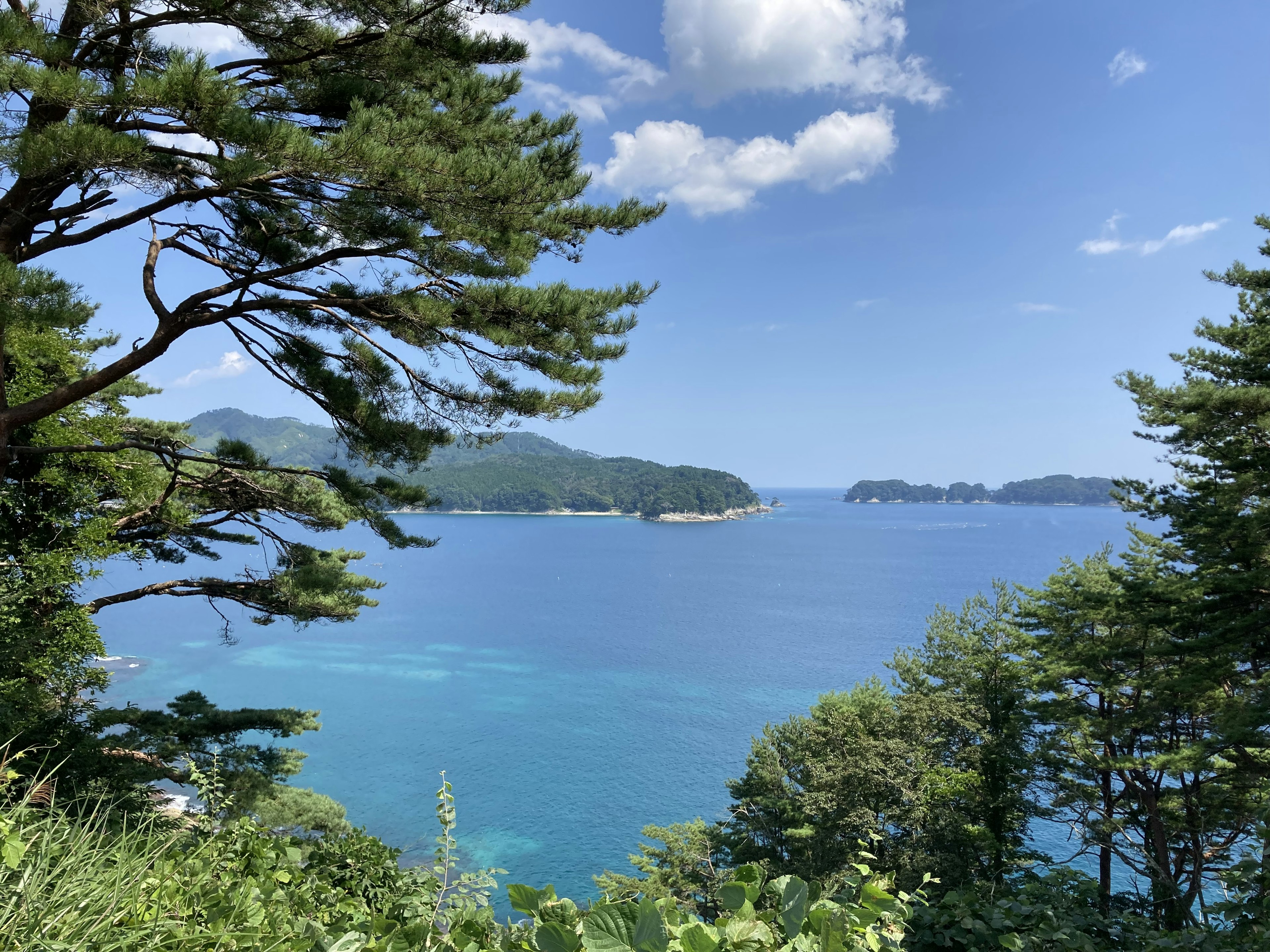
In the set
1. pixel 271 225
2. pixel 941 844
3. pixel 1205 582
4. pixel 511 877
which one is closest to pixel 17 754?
pixel 271 225

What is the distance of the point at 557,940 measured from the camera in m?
0.96

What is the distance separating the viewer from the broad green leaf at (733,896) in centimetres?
101

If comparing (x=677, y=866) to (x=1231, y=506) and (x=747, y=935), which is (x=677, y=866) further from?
(x=747, y=935)

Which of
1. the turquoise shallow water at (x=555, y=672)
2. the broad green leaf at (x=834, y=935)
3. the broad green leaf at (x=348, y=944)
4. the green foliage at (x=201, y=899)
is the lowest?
the turquoise shallow water at (x=555, y=672)

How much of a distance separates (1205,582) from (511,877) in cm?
1700

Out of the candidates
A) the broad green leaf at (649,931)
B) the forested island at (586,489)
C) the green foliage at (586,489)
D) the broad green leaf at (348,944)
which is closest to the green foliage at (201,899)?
the broad green leaf at (348,944)

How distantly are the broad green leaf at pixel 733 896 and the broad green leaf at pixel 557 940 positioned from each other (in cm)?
23

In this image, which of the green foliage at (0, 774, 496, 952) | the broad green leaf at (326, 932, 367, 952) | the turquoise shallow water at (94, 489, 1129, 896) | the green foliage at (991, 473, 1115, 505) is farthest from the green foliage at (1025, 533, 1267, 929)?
the green foliage at (991, 473, 1115, 505)

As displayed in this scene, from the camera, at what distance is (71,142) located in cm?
340

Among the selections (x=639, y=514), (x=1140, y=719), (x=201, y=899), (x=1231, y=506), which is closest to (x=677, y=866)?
(x=1140, y=719)

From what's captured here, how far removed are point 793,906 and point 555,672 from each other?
117 feet

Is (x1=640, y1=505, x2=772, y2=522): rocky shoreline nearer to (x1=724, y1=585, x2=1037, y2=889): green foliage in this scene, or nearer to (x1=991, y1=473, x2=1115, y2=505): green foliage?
(x1=991, y1=473, x2=1115, y2=505): green foliage

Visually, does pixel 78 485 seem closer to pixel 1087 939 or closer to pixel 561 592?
pixel 1087 939

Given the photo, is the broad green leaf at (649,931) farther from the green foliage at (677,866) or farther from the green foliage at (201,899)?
the green foliage at (677,866)
